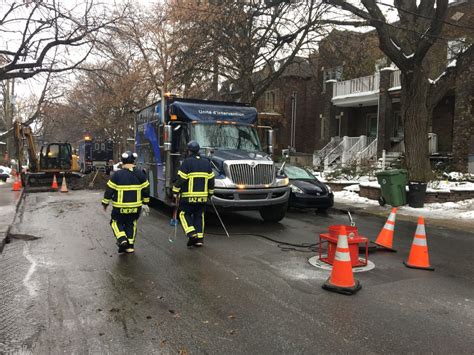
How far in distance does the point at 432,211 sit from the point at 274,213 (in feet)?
16.3

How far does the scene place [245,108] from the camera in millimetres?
11211

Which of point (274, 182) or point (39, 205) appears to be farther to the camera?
point (39, 205)

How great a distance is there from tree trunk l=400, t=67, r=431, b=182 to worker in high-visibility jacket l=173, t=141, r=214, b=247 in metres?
8.12

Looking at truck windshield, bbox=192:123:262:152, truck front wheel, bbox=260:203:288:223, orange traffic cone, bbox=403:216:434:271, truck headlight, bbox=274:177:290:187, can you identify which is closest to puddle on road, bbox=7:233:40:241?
truck windshield, bbox=192:123:262:152

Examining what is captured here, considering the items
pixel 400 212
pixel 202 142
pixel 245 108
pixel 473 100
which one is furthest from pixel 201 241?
pixel 473 100

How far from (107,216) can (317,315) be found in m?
7.94

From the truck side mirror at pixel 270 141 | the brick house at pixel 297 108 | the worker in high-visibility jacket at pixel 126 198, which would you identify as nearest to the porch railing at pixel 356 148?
the brick house at pixel 297 108

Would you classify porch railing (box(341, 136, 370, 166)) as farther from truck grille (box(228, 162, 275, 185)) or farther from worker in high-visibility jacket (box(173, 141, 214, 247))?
worker in high-visibility jacket (box(173, 141, 214, 247))

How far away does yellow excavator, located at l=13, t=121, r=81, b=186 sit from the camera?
72.9 feet

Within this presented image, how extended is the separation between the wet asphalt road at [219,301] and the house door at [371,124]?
66.3 ft

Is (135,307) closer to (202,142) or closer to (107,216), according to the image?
(202,142)

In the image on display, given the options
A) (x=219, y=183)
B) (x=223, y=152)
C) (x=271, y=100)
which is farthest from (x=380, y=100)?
(x=219, y=183)

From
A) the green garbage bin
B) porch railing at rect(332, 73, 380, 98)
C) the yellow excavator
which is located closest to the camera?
the green garbage bin

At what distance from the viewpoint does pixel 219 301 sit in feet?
15.8
